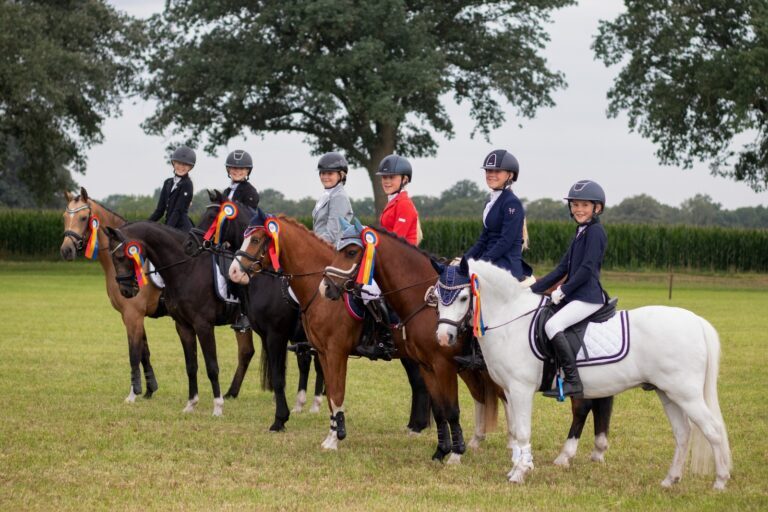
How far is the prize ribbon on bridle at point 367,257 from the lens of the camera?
8.36m

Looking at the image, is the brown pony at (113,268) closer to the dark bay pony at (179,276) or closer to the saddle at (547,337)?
the dark bay pony at (179,276)

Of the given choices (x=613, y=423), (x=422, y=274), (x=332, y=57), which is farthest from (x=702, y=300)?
(x=422, y=274)

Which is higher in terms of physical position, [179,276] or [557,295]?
[557,295]

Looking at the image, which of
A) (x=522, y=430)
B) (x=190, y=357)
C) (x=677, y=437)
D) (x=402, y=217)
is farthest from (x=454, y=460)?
(x=190, y=357)

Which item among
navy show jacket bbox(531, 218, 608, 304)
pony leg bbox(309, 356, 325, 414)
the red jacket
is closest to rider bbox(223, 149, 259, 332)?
pony leg bbox(309, 356, 325, 414)

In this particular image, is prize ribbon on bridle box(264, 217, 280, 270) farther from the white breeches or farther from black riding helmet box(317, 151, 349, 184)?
the white breeches

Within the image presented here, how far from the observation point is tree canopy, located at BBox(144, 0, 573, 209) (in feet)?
126

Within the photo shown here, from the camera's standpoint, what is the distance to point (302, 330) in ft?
33.8

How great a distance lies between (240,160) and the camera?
11.4m

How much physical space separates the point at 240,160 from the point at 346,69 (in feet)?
90.6

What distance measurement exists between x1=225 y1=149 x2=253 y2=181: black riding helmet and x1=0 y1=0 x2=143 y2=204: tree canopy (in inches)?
1077

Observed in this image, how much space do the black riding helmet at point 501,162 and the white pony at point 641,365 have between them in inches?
41.1

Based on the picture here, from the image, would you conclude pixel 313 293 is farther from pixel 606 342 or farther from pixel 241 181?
pixel 606 342

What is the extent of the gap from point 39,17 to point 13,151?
2672cm
